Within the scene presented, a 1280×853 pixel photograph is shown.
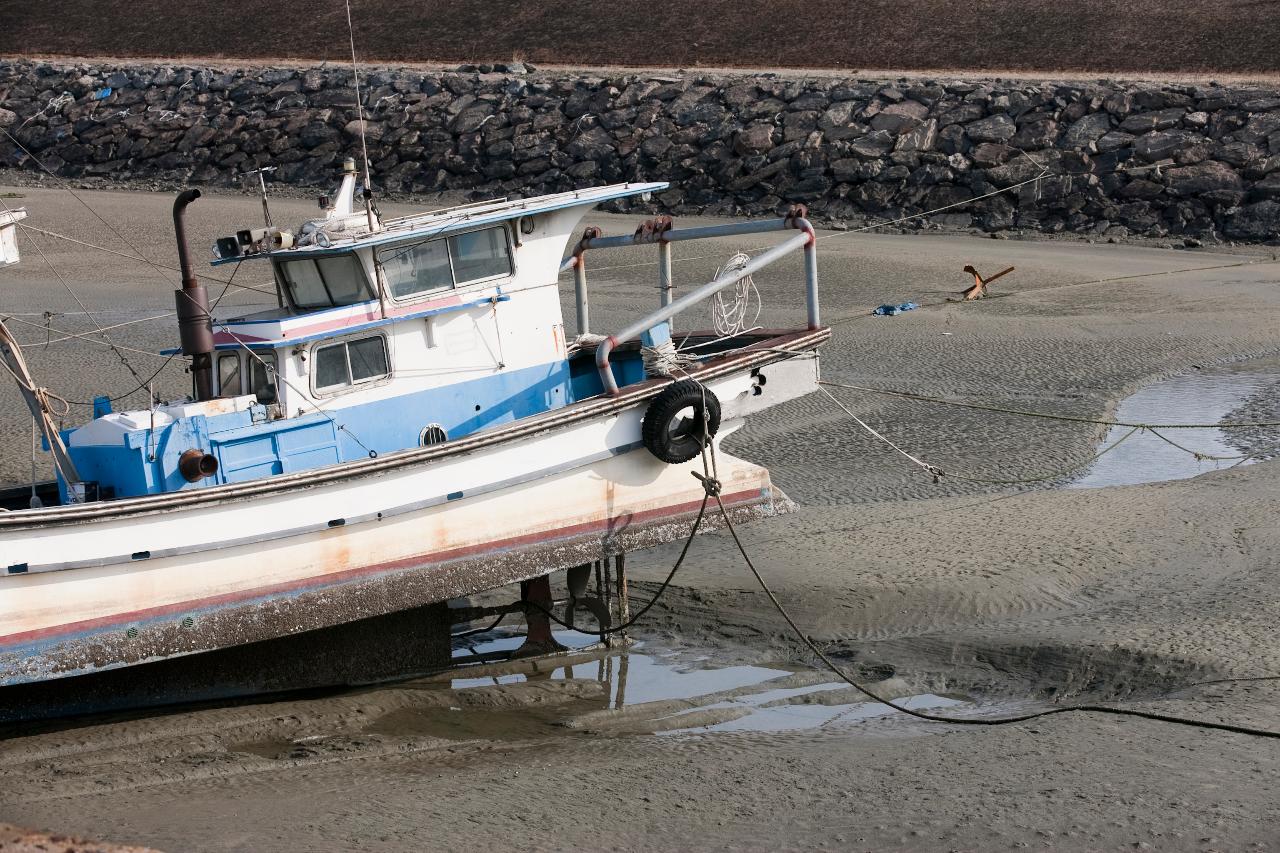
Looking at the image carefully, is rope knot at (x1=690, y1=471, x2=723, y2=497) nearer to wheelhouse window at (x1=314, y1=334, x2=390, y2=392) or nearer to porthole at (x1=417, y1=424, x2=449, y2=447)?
porthole at (x1=417, y1=424, x2=449, y2=447)

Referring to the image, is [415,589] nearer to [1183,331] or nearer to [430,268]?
[430,268]

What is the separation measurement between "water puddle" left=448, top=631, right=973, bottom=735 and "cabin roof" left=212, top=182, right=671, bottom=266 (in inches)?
130

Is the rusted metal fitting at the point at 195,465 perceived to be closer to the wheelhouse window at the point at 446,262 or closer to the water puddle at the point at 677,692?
the wheelhouse window at the point at 446,262

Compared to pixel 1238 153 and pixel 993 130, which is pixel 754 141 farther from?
pixel 1238 153

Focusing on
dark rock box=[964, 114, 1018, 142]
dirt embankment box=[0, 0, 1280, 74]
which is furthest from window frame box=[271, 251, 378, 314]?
dirt embankment box=[0, 0, 1280, 74]

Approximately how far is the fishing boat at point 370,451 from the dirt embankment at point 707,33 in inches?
814

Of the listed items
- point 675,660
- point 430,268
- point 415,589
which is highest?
point 430,268

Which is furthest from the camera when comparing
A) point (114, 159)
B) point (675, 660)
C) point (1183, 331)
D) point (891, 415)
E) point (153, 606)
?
point (114, 159)

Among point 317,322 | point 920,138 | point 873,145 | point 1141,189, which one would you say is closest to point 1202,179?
point 1141,189

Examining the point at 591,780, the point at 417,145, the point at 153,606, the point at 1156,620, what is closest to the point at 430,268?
the point at 153,606

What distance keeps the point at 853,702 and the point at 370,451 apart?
12.7 feet

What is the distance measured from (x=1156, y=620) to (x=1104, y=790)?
9.44ft

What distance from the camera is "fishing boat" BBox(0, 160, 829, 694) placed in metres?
9.53

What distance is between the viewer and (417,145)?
100.0 feet
